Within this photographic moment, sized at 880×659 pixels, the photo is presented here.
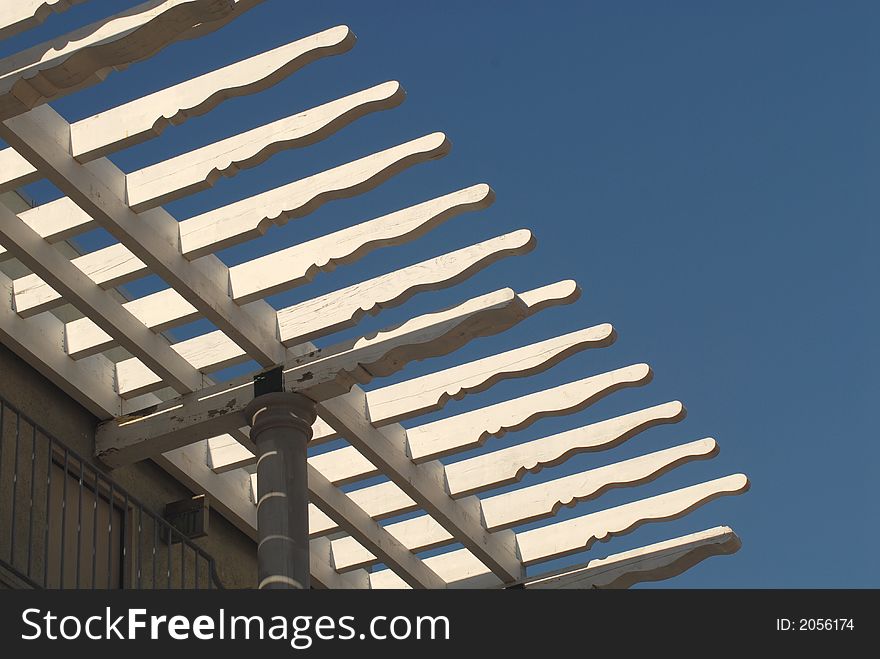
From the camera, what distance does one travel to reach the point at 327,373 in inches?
498

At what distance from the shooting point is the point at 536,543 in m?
15.0

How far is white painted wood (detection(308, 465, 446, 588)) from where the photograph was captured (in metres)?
14.1

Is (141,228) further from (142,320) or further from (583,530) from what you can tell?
(583,530)

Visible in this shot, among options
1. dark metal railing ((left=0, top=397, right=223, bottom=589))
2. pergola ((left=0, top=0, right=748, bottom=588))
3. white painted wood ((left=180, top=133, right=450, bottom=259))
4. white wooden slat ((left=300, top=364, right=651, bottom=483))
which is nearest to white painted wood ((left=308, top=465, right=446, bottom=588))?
pergola ((left=0, top=0, right=748, bottom=588))

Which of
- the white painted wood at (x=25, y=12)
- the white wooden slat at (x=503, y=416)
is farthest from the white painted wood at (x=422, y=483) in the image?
the white painted wood at (x=25, y=12)

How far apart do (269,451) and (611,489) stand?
300 centimetres

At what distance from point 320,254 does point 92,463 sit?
219 centimetres

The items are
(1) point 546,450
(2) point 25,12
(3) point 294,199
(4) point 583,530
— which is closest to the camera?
(2) point 25,12

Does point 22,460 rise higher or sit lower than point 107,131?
lower

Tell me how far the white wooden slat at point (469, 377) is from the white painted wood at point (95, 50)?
3.64 metres

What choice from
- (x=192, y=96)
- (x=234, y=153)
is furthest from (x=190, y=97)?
(x=234, y=153)
